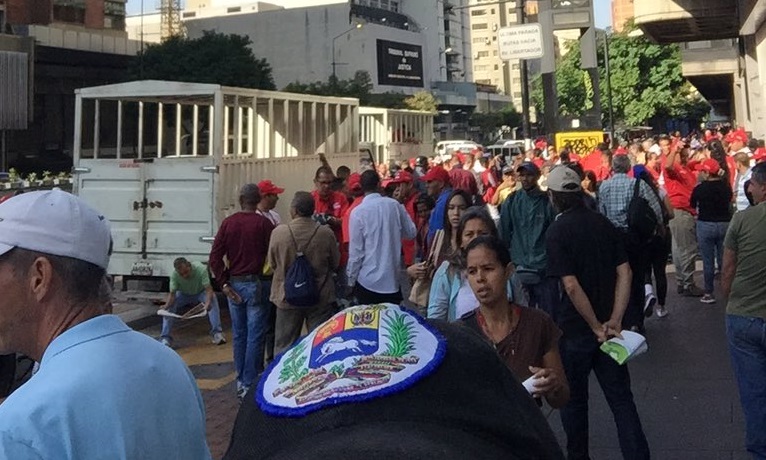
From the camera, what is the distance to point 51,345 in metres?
2.04

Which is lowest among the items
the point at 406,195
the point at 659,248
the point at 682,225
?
the point at 659,248

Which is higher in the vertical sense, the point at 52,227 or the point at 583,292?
the point at 52,227

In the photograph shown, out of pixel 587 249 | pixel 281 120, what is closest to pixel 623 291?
pixel 587 249

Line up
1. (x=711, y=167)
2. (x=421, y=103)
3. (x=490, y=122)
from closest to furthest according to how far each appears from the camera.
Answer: (x=711, y=167), (x=421, y=103), (x=490, y=122)

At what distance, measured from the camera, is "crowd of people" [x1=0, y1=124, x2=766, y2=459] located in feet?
6.77

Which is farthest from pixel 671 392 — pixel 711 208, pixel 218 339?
pixel 218 339

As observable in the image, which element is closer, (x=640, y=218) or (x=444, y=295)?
(x=444, y=295)

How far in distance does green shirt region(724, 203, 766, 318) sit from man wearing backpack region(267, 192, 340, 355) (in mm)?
3337

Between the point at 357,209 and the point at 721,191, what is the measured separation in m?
4.79

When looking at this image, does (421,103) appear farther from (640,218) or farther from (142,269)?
(640,218)

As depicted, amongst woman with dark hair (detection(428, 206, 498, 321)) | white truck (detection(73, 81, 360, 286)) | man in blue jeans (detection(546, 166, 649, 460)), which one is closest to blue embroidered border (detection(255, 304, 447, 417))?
woman with dark hair (detection(428, 206, 498, 321))

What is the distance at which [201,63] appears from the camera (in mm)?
59500

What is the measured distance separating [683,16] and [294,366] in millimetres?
18832

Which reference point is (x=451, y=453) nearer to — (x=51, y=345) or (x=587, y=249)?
(x=51, y=345)
